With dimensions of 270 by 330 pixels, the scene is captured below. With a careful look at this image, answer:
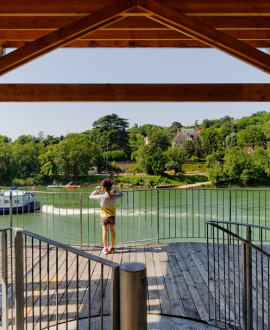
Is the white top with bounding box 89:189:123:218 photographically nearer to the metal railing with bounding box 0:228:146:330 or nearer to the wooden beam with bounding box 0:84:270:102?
the metal railing with bounding box 0:228:146:330

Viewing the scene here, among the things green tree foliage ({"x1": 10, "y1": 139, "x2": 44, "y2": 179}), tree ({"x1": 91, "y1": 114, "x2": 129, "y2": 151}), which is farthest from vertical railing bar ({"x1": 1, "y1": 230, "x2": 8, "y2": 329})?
tree ({"x1": 91, "y1": 114, "x2": 129, "y2": 151})

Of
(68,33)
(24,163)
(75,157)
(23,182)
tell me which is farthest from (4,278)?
(24,163)

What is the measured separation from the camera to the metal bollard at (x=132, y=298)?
1.16 m

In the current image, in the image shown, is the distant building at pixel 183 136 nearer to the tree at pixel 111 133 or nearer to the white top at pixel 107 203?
the tree at pixel 111 133

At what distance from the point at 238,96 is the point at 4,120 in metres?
62.4

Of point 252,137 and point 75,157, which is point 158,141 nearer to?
point 252,137

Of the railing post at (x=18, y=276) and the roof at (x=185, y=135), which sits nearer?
the railing post at (x=18, y=276)

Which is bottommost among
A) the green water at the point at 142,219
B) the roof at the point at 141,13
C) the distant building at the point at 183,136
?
the green water at the point at 142,219

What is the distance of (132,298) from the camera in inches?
45.6

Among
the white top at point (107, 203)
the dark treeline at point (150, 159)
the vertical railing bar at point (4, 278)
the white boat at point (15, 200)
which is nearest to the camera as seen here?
the vertical railing bar at point (4, 278)

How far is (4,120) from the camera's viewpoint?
58.8 m

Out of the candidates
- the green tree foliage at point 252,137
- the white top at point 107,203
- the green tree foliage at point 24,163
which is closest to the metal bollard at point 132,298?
the white top at point 107,203

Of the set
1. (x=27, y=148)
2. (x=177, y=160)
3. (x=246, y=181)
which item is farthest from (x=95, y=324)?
(x=27, y=148)

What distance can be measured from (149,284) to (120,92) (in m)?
2.27
